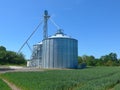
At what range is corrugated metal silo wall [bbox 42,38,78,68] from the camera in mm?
77062

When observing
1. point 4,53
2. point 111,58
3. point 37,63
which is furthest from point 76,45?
point 111,58

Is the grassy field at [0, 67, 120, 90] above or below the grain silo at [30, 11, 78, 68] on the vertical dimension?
below

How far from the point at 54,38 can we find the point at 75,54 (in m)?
7.42

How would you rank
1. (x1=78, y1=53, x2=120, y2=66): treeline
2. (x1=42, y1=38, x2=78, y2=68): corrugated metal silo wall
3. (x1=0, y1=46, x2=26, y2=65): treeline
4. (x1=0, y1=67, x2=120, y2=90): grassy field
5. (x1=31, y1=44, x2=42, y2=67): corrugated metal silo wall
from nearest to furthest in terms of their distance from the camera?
(x1=0, y1=67, x2=120, y2=90): grassy field → (x1=42, y1=38, x2=78, y2=68): corrugated metal silo wall → (x1=31, y1=44, x2=42, y2=67): corrugated metal silo wall → (x1=0, y1=46, x2=26, y2=65): treeline → (x1=78, y1=53, x2=120, y2=66): treeline

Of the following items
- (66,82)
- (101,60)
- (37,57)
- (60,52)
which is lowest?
(66,82)

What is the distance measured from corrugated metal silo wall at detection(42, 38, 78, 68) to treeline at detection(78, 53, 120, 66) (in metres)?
49.6

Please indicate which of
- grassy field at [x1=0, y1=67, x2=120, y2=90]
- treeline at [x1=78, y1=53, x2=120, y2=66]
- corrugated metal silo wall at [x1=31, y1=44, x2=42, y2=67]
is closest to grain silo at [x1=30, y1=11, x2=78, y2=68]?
corrugated metal silo wall at [x1=31, y1=44, x2=42, y2=67]

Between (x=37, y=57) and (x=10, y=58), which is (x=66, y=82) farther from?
(x=10, y=58)

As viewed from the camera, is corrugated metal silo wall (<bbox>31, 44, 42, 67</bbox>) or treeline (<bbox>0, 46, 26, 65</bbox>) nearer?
corrugated metal silo wall (<bbox>31, 44, 42, 67</bbox>)

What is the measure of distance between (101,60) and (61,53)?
67.9 metres

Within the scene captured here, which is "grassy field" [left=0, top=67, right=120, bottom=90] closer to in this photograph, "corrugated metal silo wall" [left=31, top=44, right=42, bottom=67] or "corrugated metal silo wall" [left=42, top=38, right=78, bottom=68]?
"corrugated metal silo wall" [left=42, top=38, right=78, bottom=68]

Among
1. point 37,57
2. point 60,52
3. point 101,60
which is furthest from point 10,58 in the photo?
point 101,60

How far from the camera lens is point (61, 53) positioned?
77.1m

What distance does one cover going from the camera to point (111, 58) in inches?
5876
